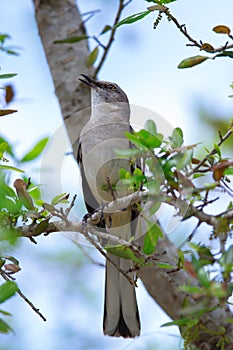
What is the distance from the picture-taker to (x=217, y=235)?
2.74 metres

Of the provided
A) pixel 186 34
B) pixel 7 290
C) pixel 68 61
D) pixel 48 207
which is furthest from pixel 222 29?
pixel 68 61

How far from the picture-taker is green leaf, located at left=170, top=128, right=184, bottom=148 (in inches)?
113

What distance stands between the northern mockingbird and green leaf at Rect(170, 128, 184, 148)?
1055 mm

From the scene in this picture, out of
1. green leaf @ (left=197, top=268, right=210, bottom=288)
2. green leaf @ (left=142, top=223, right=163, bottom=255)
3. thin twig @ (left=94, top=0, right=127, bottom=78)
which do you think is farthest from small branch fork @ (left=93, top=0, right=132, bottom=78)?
green leaf @ (left=197, top=268, right=210, bottom=288)

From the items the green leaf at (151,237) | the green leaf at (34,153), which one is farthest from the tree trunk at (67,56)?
the green leaf at (151,237)

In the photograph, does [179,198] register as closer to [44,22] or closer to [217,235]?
[217,235]

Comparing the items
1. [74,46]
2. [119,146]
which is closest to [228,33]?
[119,146]

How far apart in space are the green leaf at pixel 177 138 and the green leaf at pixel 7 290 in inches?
33.8

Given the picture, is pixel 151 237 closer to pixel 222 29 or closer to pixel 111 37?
pixel 222 29

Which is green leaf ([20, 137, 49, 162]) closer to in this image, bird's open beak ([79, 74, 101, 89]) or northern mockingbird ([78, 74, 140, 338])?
northern mockingbird ([78, 74, 140, 338])

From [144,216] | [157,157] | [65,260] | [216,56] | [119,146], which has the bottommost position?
[65,260]

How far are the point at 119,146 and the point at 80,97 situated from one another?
918 mm

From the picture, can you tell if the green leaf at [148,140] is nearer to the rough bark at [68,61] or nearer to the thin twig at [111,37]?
the rough bark at [68,61]

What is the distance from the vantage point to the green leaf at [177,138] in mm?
2875
